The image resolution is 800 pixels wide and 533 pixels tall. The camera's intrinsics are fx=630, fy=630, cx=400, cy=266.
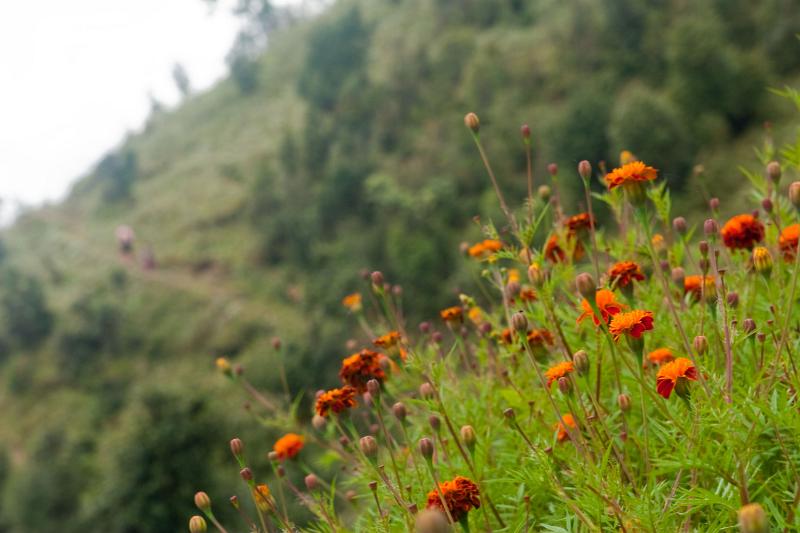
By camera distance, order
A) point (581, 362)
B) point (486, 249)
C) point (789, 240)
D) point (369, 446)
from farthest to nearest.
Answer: point (486, 249) < point (789, 240) < point (369, 446) < point (581, 362)

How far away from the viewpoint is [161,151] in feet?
155

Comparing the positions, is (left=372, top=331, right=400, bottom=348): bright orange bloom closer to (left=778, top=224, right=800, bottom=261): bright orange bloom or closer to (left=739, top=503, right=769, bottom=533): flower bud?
(left=778, top=224, right=800, bottom=261): bright orange bloom

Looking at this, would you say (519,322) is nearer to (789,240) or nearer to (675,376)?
(675,376)

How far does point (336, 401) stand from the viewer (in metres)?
1.60

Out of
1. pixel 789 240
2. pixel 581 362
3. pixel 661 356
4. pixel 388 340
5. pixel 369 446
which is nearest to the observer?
pixel 581 362

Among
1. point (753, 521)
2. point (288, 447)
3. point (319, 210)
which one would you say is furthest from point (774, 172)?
point (319, 210)

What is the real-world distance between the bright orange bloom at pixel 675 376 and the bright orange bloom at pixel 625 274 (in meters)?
0.31

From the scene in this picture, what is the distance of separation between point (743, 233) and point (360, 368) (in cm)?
112

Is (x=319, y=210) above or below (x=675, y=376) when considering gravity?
below

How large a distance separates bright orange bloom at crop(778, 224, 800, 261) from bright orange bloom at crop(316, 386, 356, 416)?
1.17 meters

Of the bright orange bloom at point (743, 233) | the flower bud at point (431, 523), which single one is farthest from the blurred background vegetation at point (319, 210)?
the flower bud at point (431, 523)

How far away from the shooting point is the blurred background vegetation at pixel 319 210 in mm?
15953

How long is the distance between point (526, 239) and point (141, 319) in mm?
29839

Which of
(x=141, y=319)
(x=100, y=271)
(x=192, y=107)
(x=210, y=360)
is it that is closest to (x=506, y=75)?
(x=210, y=360)
